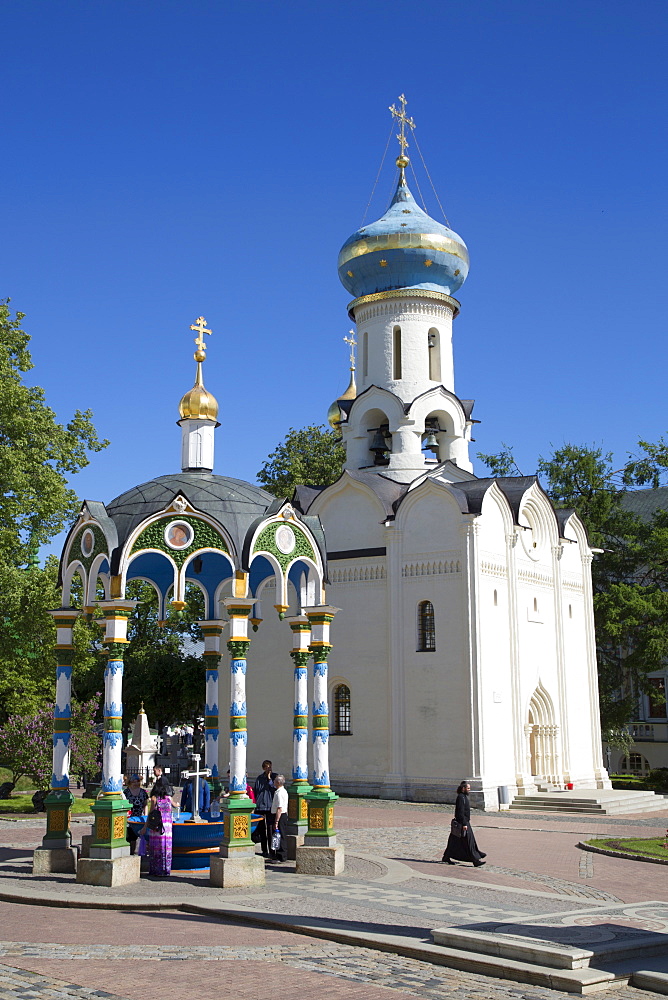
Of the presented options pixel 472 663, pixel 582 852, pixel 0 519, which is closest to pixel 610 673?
pixel 472 663

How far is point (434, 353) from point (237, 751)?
1976 cm

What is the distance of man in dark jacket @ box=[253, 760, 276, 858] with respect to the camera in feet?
47.0

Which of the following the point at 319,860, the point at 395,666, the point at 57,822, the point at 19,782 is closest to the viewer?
the point at 319,860

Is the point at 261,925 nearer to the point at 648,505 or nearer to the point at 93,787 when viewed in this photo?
the point at 93,787

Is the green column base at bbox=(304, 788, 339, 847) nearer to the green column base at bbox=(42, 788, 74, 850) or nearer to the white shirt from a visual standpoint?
the white shirt

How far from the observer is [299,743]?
1459 cm

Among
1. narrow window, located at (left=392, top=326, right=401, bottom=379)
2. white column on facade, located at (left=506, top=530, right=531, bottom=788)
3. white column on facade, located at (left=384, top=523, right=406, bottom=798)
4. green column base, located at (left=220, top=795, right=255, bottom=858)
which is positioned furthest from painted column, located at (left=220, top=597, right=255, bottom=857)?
narrow window, located at (left=392, top=326, right=401, bottom=379)

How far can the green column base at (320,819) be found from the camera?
43.3ft

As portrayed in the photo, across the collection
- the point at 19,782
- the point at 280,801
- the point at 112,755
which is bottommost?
the point at 19,782

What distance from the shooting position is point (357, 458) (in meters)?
30.2

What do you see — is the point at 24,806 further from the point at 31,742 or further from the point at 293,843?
the point at 293,843

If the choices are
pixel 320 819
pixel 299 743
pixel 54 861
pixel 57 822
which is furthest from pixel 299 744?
pixel 54 861

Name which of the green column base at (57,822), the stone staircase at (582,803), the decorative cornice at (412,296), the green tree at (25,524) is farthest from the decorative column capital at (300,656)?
the decorative cornice at (412,296)

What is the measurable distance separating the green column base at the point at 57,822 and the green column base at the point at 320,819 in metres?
3.12
